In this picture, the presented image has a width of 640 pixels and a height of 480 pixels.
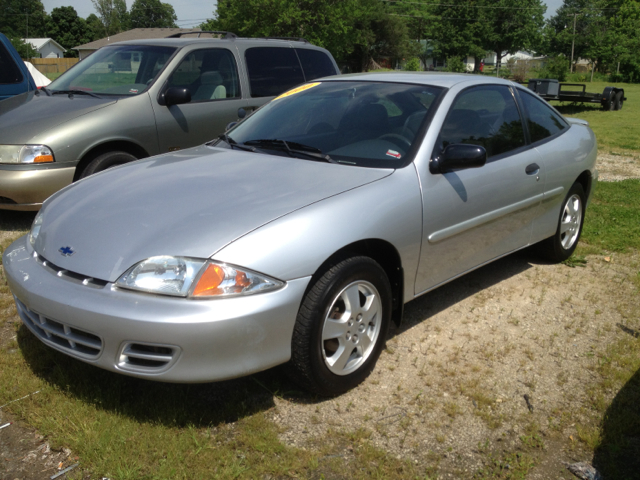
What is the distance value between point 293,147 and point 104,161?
2749 mm

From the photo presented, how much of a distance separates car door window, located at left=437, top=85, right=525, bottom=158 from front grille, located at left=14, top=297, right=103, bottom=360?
2202mm

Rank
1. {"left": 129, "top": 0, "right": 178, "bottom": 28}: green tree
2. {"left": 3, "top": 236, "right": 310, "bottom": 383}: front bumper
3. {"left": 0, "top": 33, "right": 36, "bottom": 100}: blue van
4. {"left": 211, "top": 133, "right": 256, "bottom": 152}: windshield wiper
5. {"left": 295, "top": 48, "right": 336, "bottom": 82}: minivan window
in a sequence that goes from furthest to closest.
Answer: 1. {"left": 129, "top": 0, "right": 178, "bottom": 28}: green tree
2. {"left": 295, "top": 48, "right": 336, "bottom": 82}: minivan window
3. {"left": 0, "top": 33, "right": 36, "bottom": 100}: blue van
4. {"left": 211, "top": 133, "right": 256, "bottom": 152}: windshield wiper
5. {"left": 3, "top": 236, "right": 310, "bottom": 383}: front bumper

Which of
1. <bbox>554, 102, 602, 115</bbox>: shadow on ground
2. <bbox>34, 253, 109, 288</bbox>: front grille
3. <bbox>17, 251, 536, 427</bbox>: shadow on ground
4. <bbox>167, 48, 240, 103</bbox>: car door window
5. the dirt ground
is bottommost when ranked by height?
<bbox>554, 102, 602, 115</bbox>: shadow on ground

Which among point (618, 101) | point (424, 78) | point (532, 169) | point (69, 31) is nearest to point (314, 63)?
point (424, 78)

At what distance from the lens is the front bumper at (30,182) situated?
5.38 metres

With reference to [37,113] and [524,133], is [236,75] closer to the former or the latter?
[37,113]

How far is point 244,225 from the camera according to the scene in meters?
2.71

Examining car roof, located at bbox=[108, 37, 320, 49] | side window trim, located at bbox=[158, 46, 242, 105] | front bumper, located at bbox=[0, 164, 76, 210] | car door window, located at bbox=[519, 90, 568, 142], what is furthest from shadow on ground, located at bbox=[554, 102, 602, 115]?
front bumper, located at bbox=[0, 164, 76, 210]

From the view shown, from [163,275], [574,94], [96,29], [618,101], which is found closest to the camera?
[163,275]

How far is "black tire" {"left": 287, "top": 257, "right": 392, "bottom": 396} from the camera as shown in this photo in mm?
2783

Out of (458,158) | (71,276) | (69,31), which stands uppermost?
(69,31)

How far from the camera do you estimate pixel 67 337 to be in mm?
2715

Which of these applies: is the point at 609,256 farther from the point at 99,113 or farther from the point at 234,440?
the point at 99,113

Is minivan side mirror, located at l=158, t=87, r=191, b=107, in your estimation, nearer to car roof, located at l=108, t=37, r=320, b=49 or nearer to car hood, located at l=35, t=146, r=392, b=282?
car roof, located at l=108, t=37, r=320, b=49
